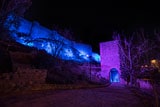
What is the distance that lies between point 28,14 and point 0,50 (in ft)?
59.0

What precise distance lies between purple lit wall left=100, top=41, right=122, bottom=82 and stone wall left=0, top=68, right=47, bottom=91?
17646mm

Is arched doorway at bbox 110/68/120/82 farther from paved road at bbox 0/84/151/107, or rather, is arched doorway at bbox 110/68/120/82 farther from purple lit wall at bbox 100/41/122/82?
paved road at bbox 0/84/151/107

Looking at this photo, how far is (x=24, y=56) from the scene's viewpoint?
1339cm

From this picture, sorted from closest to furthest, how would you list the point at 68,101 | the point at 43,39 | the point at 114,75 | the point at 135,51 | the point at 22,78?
the point at 68,101
the point at 22,78
the point at 135,51
the point at 43,39
the point at 114,75

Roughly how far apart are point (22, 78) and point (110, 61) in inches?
781

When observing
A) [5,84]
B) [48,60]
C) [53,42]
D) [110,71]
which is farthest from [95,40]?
[5,84]

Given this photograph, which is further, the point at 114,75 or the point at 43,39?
the point at 114,75

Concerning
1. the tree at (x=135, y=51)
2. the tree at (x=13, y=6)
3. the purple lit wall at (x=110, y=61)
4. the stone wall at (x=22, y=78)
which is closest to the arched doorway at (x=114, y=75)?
the purple lit wall at (x=110, y=61)

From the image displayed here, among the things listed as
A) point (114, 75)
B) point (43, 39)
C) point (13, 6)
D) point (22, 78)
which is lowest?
point (22, 78)

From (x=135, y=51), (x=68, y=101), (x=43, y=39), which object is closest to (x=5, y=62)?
(x=68, y=101)

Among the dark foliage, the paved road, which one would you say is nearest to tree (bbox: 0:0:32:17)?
the dark foliage

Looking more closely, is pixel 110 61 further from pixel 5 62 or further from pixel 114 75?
pixel 5 62

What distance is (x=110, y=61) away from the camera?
2739 centimetres

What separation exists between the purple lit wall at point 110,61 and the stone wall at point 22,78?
17646 mm
